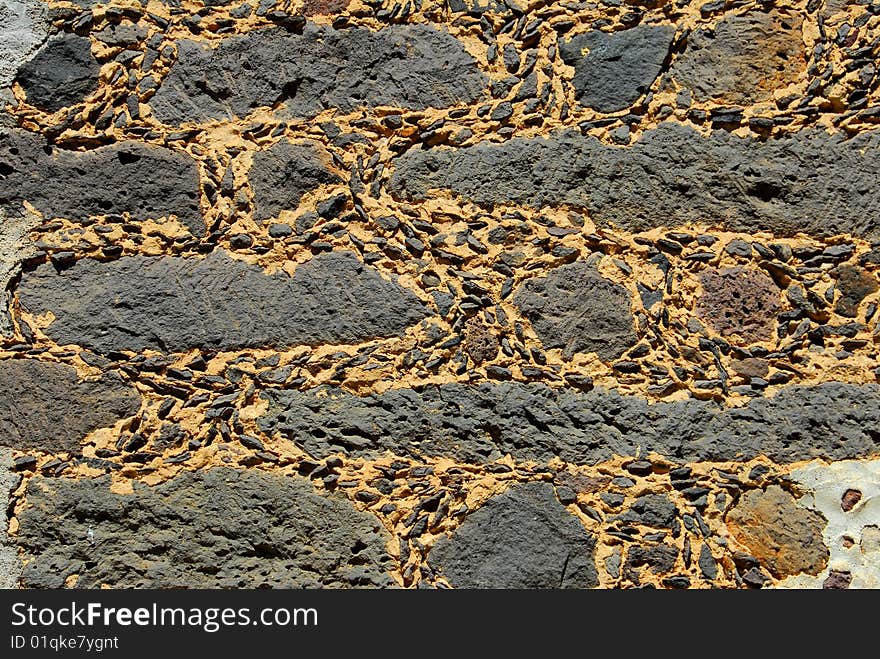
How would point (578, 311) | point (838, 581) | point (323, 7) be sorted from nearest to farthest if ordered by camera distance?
point (838, 581) < point (578, 311) < point (323, 7)

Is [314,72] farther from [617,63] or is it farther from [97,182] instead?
[617,63]

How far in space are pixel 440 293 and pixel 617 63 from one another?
0.59m

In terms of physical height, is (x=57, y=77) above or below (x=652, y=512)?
above

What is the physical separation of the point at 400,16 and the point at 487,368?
76cm

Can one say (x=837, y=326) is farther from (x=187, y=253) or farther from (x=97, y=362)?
(x=97, y=362)

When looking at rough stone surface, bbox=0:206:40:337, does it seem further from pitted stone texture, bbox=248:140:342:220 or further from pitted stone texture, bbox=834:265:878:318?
pitted stone texture, bbox=834:265:878:318

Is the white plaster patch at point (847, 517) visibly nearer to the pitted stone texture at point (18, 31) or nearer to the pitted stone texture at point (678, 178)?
the pitted stone texture at point (678, 178)

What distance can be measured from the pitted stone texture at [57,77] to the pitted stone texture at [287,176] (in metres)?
Answer: 0.40

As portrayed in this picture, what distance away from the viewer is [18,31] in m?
1.84

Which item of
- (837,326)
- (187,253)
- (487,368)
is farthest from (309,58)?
(837,326)

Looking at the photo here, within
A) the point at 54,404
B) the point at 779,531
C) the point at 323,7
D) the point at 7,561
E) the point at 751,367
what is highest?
the point at 323,7

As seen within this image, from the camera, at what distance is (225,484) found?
1728mm

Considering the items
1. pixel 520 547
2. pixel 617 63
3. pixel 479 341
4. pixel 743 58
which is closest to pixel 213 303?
pixel 479 341

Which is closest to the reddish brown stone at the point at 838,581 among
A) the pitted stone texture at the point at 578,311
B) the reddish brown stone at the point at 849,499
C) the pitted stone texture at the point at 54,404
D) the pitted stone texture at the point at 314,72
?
the reddish brown stone at the point at 849,499
